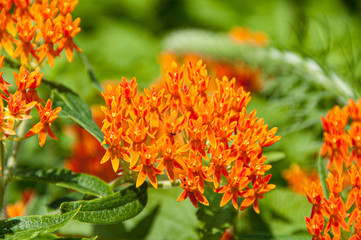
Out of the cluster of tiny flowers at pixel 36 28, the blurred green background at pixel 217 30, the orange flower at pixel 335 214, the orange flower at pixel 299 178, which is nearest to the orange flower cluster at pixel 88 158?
the blurred green background at pixel 217 30

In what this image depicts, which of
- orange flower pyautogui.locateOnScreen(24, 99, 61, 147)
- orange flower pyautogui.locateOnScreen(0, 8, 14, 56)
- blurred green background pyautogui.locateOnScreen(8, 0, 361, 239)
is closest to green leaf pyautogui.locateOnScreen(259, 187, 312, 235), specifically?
blurred green background pyautogui.locateOnScreen(8, 0, 361, 239)

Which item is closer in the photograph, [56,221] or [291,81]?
[56,221]

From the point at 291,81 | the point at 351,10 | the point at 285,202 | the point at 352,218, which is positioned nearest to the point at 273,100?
the point at 291,81

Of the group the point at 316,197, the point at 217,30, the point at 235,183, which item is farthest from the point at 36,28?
the point at 217,30

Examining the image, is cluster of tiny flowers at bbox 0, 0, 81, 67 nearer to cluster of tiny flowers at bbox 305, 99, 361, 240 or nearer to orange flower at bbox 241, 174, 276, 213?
orange flower at bbox 241, 174, 276, 213

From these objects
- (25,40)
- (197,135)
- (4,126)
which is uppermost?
(25,40)

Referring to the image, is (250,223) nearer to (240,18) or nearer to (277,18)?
(277,18)

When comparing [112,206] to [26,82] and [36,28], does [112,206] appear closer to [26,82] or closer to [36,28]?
[26,82]
